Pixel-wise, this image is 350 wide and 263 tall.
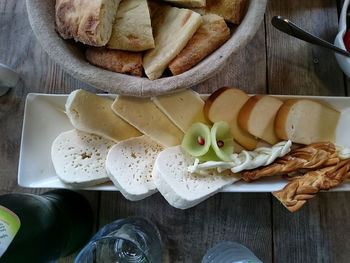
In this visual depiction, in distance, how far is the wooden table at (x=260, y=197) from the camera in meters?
0.88

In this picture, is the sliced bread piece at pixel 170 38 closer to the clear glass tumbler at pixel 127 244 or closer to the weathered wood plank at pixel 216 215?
the weathered wood plank at pixel 216 215

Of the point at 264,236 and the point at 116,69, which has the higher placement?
the point at 116,69

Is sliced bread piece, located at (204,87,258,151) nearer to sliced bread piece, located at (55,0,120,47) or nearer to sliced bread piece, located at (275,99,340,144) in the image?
sliced bread piece, located at (275,99,340,144)

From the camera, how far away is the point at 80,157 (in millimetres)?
800

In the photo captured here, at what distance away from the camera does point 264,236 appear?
0.89m

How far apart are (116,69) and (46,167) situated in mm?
323

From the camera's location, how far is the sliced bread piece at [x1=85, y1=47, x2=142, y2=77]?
2.25 feet

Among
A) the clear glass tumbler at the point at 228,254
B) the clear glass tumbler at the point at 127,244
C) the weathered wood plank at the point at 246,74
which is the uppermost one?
the weathered wood plank at the point at 246,74

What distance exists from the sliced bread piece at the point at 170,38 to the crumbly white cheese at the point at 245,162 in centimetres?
23

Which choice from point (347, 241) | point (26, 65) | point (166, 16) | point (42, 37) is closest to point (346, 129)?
point (347, 241)

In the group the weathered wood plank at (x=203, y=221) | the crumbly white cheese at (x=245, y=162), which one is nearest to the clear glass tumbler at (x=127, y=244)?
the weathered wood plank at (x=203, y=221)

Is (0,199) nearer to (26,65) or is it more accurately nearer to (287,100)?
(26,65)

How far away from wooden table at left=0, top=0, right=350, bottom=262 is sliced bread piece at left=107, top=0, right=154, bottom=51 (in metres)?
0.24

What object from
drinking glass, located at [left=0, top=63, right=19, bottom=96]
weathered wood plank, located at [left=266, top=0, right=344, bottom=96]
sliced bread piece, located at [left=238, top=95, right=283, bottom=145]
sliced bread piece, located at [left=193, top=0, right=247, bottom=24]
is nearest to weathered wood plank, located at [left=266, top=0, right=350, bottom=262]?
weathered wood plank, located at [left=266, top=0, right=344, bottom=96]
